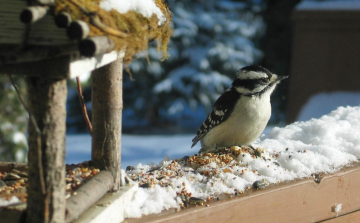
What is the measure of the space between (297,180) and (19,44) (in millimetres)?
1839

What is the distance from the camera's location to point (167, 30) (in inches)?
103

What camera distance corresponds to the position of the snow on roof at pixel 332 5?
29.4 feet

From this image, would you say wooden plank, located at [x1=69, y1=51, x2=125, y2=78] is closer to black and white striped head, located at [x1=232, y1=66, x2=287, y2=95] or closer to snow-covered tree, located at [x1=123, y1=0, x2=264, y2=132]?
black and white striped head, located at [x1=232, y1=66, x2=287, y2=95]

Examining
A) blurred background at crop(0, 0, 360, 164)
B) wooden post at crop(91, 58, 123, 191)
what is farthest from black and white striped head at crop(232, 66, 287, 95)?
blurred background at crop(0, 0, 360, 164)

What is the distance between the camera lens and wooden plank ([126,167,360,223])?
2562mm

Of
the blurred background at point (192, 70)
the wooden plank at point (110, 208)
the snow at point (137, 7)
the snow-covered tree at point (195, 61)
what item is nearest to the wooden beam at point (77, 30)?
the snow at point (137, 7)

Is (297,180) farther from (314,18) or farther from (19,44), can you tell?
(314,18)

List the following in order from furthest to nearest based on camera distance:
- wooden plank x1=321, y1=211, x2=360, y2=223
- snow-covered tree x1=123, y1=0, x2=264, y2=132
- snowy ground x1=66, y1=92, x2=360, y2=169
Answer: snow-covered tree x1=123, y1=0, x2=264, y2=132, snowy ground x1=66, y1=92, x2=360, y2=169, wooden plank x1=321, y1=211, x2=360, y2=223

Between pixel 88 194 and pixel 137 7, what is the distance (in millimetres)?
787

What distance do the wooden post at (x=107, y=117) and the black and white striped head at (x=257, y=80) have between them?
1677 mm

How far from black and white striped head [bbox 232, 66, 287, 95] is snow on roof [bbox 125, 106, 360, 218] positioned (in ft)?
1.19

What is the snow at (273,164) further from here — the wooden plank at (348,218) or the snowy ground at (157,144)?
the snowy ground at (157,144)

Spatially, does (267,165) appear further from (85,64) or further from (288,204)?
(85,64)

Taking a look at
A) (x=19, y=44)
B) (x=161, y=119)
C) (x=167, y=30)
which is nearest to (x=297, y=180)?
(x=167, y=30)
